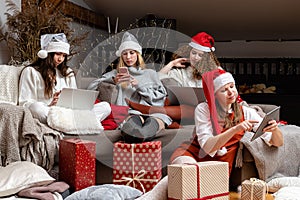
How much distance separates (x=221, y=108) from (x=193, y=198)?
719 millimetres

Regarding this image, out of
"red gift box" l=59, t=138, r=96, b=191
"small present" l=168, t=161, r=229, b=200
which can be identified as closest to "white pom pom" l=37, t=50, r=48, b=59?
"red gift box" l=59, t=138, r=96, b=191

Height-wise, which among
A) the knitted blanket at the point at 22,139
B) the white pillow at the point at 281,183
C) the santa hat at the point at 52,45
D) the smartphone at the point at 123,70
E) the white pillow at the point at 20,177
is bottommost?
the white pillow at the point at 281,183

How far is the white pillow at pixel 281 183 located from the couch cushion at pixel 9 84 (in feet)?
5.38

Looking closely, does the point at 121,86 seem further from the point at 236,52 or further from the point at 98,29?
the point at 236,52

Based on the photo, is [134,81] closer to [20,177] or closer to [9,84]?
[9,84]

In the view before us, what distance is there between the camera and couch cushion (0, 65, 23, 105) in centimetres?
327

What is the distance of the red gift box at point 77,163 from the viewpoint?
8.73 feet

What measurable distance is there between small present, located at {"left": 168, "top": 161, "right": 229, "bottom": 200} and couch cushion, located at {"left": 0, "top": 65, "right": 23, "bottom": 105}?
1.50 m

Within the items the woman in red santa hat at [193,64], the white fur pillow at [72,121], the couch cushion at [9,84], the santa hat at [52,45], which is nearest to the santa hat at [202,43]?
the woman in red santa hat at [193,64]

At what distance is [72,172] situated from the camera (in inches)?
→ 105

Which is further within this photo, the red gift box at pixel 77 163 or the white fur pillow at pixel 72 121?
the white fur pillow at pixel 72 121

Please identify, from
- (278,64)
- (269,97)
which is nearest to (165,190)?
(269,97)

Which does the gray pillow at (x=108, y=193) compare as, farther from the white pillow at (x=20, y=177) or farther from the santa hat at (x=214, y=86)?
the santa hat at (x=214, y=86)

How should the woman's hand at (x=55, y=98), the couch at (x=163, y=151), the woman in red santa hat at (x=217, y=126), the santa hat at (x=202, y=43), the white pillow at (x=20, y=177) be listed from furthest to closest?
the santa hat at (x=202, y=43), the woman's hand at (x=55, y=98), the couch at (x=163, y=151), the woman in red santa hat at (x=217, y=126), the white pillow at (x=20, y=177)
